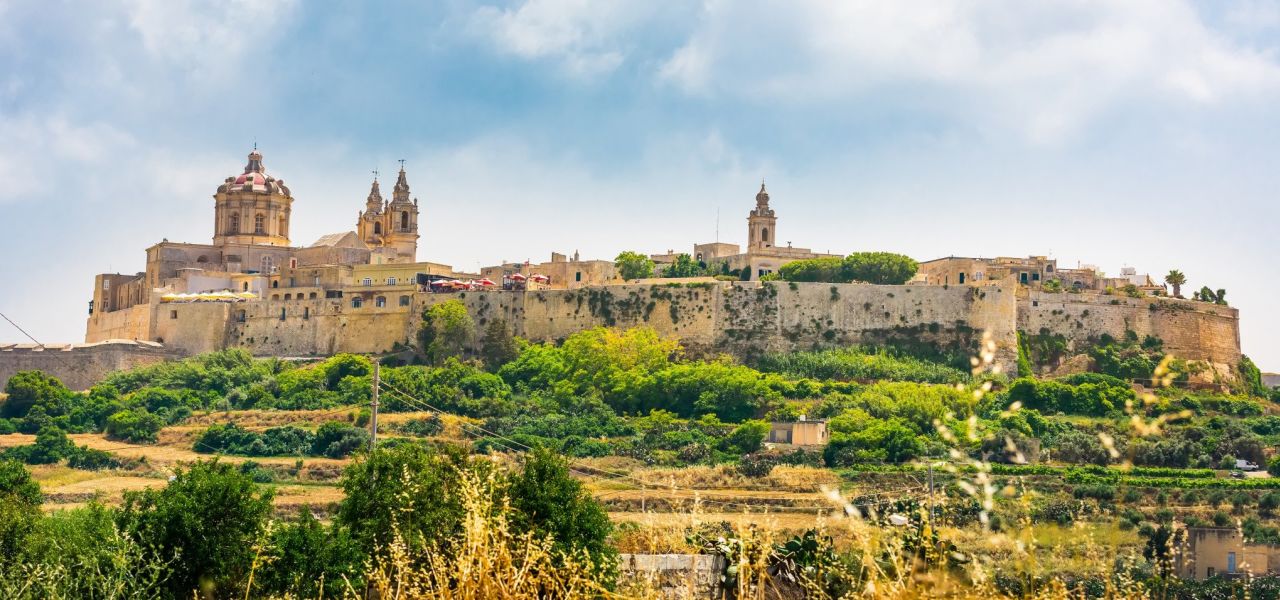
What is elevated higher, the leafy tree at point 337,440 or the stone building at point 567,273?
the stone building at point 567,273

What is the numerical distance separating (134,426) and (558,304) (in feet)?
51.9

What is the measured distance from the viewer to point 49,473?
44.7 meters

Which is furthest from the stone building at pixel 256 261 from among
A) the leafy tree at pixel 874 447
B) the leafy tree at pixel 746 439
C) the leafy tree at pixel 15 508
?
the leafy tree at pixel 15 508

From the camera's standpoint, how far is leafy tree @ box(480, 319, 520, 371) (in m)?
57.9

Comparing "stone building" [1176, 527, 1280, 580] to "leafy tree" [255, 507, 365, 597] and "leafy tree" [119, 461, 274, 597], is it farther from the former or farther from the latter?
"leafy tree" [119, 461, 274, 597]

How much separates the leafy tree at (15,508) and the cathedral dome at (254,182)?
40705 millimetres

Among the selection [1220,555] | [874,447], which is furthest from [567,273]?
[1220,555]

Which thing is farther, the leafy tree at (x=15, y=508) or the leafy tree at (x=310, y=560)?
the leafy tree at (x=15, y=508)

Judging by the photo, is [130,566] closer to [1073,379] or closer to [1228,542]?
[1228,542]

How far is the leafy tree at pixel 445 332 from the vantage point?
2263 inches

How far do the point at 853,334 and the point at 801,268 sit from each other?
5371 millimetres

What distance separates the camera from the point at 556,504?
17781mm

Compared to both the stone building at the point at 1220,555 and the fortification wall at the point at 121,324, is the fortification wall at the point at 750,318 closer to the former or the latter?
the fortification wall at the point at 121,324

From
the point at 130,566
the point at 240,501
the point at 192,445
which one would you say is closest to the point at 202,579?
the point at 130,566
